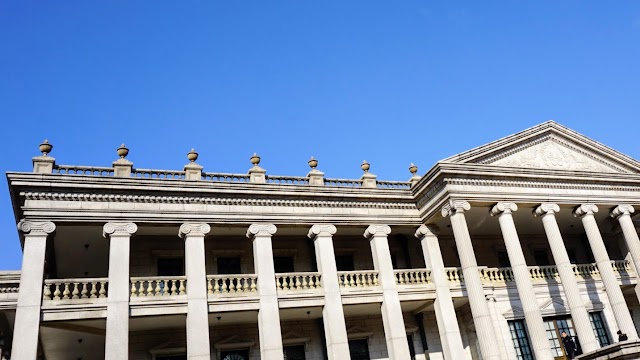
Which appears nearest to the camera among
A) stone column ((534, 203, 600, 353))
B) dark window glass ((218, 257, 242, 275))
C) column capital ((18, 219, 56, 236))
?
column capital ((18, 219, 56, 236))

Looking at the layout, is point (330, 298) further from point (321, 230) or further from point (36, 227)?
point (36, 227)

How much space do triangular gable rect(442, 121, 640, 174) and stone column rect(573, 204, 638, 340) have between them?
92.4 inches

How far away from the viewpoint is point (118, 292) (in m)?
18.1

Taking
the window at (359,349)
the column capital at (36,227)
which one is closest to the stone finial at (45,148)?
the column capital at (36,227)

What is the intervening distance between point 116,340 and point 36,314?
8.67 ft

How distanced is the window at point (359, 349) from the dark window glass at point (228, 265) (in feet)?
20.1

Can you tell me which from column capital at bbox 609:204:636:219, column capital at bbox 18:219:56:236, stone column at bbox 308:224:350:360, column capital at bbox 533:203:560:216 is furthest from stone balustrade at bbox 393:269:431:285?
column capital at bbox 18:219:56:236

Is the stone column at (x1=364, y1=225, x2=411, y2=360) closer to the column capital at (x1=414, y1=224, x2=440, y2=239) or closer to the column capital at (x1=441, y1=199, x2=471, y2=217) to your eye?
the column capital at (x1=414, y1=224, x2=440, y2=239)

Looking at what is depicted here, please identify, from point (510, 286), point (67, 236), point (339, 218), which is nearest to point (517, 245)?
point (510, 286)

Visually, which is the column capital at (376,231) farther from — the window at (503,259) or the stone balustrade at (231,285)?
the window at (503,259)

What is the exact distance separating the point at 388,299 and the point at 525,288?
18.4 ft

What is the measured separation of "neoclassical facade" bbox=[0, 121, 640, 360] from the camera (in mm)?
18375

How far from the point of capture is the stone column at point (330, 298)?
20.2 meters

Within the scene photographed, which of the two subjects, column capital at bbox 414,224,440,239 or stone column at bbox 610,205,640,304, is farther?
stone column at bbox 610,205,640,304
